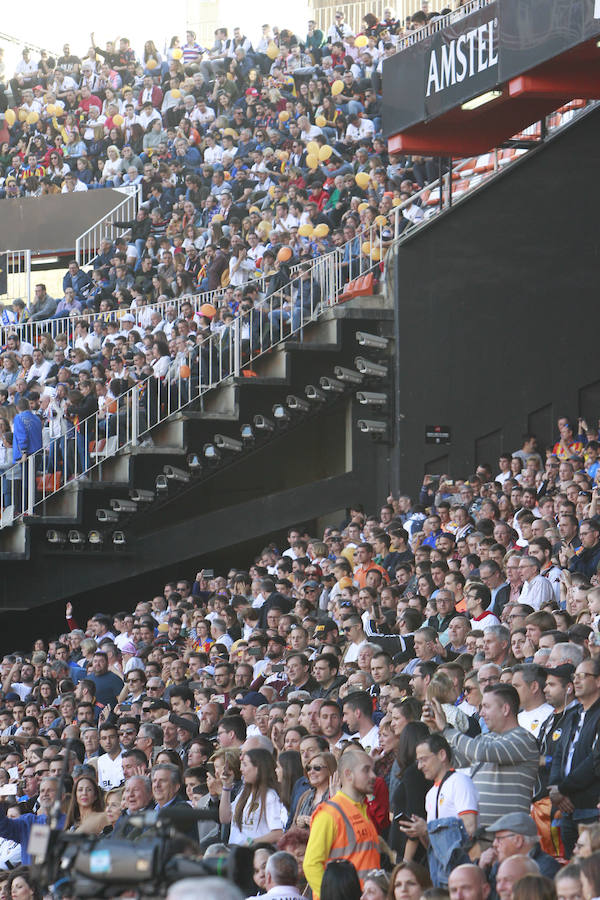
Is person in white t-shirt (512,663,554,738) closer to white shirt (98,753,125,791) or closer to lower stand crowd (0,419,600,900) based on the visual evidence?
lower stand crowd (0,419,600,900)

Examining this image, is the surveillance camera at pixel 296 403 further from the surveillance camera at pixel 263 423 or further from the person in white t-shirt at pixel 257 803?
the person in white t-shirt at pixel 257 803

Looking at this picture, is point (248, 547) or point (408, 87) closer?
point (408, 87)

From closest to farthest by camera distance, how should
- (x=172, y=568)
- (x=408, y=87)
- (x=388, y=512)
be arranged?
(x=388, y=512), (x=408, y=87), (x=172, y=568)

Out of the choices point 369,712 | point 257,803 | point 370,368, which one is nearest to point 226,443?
point 370,368

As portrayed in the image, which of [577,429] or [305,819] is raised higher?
[577,429]

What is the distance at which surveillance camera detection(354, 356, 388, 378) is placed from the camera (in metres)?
19.9

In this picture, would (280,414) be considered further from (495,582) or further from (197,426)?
(495,582)

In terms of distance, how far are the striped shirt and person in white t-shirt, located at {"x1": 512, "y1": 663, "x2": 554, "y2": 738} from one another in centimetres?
61

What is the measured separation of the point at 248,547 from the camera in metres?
22.6

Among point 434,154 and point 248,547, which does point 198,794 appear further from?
point 248,547

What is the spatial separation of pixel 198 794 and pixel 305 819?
1.39 metres

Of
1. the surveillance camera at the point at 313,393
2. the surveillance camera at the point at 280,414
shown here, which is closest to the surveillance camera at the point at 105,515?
the surveillance camera at the point at 280,414

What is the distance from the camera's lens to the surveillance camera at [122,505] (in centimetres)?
2017

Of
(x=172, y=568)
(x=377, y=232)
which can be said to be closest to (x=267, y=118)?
(x=377, y=232)
